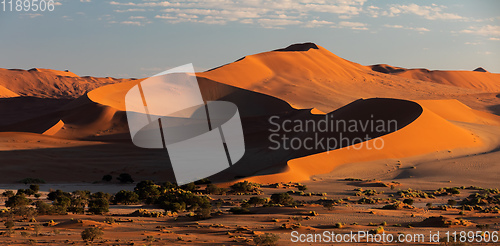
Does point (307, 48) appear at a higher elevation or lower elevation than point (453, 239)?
higher

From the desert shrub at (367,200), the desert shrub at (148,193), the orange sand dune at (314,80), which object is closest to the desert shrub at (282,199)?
the desert shrub at (367,200)

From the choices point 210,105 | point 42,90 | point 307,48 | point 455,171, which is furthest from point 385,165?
point 42,90

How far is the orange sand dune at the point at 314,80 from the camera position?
95.1 m

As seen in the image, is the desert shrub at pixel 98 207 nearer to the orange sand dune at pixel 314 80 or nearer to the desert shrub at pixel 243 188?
→ the desert shrub at pixel 243 188

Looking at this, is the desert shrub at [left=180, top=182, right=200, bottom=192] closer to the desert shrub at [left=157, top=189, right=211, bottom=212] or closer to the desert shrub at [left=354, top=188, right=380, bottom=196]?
the desert shrub at [left=157, top=189, right=211, bottom=212]

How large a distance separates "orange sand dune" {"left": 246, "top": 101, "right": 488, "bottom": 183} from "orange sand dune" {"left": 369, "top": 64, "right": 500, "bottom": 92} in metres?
109

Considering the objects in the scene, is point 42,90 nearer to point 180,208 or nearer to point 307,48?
point 307,48

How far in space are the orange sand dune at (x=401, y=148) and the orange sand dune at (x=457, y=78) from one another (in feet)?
356

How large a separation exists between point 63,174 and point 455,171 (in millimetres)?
28203

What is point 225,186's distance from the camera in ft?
116

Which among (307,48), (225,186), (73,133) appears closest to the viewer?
(225,186)

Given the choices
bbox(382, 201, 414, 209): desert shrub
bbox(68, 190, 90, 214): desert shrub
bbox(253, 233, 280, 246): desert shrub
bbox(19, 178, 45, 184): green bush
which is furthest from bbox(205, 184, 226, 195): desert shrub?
bbox(253, 233, 280, 246): desert shrub

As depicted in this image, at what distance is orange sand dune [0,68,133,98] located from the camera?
527 feet

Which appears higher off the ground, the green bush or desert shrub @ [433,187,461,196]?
desert shrub @ [433,187,461,196]
